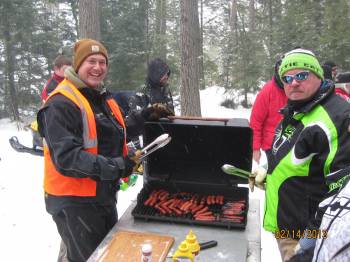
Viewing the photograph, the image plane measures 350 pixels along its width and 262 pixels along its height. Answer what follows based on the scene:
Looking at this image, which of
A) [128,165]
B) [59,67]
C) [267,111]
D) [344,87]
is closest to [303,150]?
[128,165]

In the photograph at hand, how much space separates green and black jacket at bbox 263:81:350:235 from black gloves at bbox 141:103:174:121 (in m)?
1.06

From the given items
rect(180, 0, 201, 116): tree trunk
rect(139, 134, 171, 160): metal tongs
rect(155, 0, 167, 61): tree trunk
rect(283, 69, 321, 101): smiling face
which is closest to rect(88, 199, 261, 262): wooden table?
rect(139, 134, 171, 160): metal tongs

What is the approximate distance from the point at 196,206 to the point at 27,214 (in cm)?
343

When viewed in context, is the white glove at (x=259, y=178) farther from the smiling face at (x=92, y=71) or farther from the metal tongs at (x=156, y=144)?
the smiling face at (x=92, y=71)

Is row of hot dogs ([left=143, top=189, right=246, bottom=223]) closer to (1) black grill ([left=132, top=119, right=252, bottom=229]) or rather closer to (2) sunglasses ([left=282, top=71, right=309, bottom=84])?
(1) black grill ([left=132, top=119, right=252, bottom=229])

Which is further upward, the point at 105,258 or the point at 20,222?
the point at 105,258

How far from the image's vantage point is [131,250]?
219 cm

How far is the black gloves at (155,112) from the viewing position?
117 inches

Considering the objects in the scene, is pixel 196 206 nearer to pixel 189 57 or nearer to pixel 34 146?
pixel 189 57

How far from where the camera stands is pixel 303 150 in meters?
2.04

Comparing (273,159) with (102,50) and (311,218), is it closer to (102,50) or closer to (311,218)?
(311,218)

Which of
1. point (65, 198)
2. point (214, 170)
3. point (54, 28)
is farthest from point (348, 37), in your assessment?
point (54, 28)

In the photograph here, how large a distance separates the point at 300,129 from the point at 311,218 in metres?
0.54

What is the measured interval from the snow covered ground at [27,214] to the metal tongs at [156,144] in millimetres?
2080
